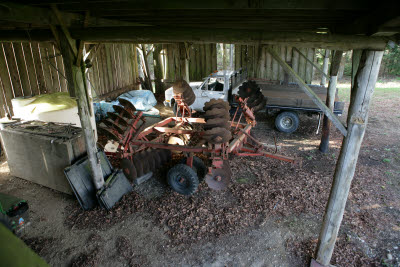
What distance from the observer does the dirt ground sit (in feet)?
12.1

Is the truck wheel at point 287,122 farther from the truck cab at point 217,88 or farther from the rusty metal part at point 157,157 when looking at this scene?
the rusty metal part at point 157,157

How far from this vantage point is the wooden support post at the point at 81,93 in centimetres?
375

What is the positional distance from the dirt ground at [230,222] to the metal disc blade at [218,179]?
0.21 metres

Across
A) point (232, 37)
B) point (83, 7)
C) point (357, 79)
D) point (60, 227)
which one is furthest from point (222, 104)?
point (60, 227)

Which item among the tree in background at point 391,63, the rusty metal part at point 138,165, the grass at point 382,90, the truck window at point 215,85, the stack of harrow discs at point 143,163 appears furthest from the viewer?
the tree in background at point 391,63

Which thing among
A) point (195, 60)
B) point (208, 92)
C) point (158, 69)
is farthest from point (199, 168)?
point (158, 69)

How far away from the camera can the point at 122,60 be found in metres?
12.7

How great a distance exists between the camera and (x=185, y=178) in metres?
5.02

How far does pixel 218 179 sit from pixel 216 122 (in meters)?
Result: 1.22

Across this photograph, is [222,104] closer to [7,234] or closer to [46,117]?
[7,234]

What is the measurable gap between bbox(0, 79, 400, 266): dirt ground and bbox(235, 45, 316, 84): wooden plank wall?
7.18 metres

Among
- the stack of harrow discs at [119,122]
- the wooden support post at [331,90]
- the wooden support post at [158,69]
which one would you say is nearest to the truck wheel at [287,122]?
the wooden support post at [331,90]

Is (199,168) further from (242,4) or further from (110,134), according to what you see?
(242,4)

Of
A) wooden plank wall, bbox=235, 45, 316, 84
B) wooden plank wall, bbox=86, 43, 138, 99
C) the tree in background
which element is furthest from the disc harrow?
the tree in background
